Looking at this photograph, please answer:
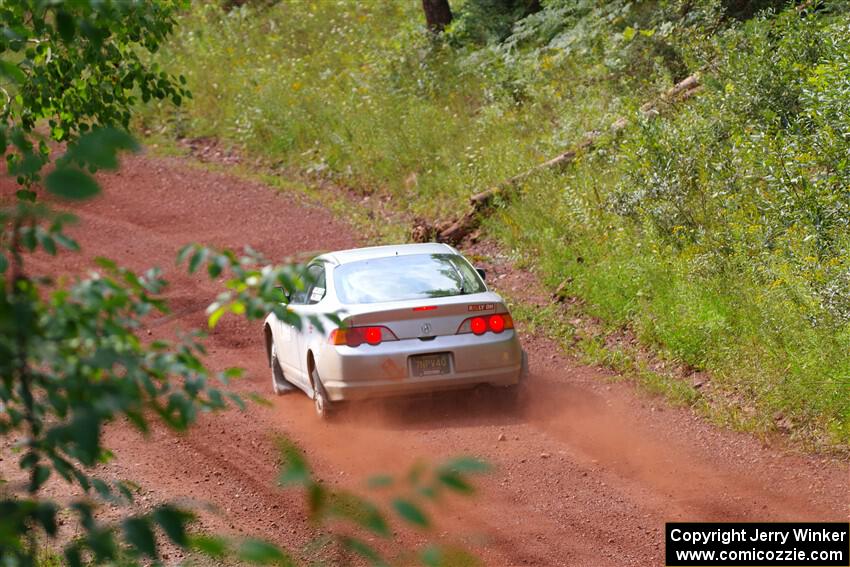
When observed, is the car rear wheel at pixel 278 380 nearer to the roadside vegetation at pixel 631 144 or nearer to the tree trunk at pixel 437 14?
the roadside vegetation at pixel 631 144

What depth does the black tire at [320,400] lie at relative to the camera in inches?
415

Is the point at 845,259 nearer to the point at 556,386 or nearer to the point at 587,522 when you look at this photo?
the point at 556,386

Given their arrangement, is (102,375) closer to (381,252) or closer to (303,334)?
(303,334)

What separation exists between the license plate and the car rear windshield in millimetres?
631

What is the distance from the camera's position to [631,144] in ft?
49.0

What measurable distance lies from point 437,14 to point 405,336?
16.3 meters

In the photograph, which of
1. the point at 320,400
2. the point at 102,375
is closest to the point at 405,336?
the point at 320,400

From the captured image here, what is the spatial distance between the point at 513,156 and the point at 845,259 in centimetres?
870

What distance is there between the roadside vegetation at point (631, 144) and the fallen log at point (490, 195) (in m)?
0.23

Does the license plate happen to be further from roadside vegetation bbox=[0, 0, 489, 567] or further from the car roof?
roadside vegetation bbox=[0, 0, 489, 567]

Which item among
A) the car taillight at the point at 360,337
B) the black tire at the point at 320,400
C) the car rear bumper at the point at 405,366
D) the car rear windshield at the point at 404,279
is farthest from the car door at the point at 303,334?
the car taillight at the point at 360,337

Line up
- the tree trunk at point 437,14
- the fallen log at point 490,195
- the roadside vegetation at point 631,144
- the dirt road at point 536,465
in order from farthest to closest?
the tree trunk at point 437,14
the fallen log at point 490,195
the roadside vegetation at point 631,144
the dirt road at point 536,465

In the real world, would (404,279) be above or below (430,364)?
above

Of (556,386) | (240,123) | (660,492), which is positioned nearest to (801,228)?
(556,386)
